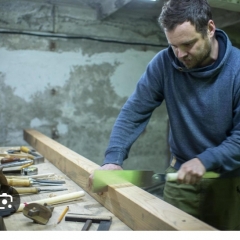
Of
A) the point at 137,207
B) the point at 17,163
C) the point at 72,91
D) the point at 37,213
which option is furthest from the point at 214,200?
the point at 72,91

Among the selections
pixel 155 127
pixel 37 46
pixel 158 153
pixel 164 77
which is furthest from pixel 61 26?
pixel 164 77

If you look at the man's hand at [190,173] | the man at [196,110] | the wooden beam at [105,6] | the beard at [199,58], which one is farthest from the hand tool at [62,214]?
the wooden beam at [105,6]

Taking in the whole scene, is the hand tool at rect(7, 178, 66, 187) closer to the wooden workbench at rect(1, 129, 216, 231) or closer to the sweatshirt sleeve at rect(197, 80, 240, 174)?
the wooden workbench at rect(1, 129, 216, 231)

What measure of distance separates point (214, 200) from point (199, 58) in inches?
26.3

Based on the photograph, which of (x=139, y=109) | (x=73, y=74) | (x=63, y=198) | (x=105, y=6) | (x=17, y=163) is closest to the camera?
(x=63, y=198)

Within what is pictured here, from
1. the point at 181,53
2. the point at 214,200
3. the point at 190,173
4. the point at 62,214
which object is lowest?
the point at 214,200

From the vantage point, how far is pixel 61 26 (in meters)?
3.28

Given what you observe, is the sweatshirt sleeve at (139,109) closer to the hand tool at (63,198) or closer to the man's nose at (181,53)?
the man's nose at (181,53)

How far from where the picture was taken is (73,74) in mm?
3344

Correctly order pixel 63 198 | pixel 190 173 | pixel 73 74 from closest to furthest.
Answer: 1. pixel 190 173
2. pixel 63 198
3. pixel 73 74

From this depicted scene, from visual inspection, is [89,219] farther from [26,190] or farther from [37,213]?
[26,190]

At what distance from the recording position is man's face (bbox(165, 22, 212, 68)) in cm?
131

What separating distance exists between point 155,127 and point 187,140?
216 cm

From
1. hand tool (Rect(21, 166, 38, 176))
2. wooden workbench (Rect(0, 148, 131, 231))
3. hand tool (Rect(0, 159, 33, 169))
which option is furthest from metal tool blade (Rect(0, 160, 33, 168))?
wooden workbench (Rect(0, 148, 131, 231))
